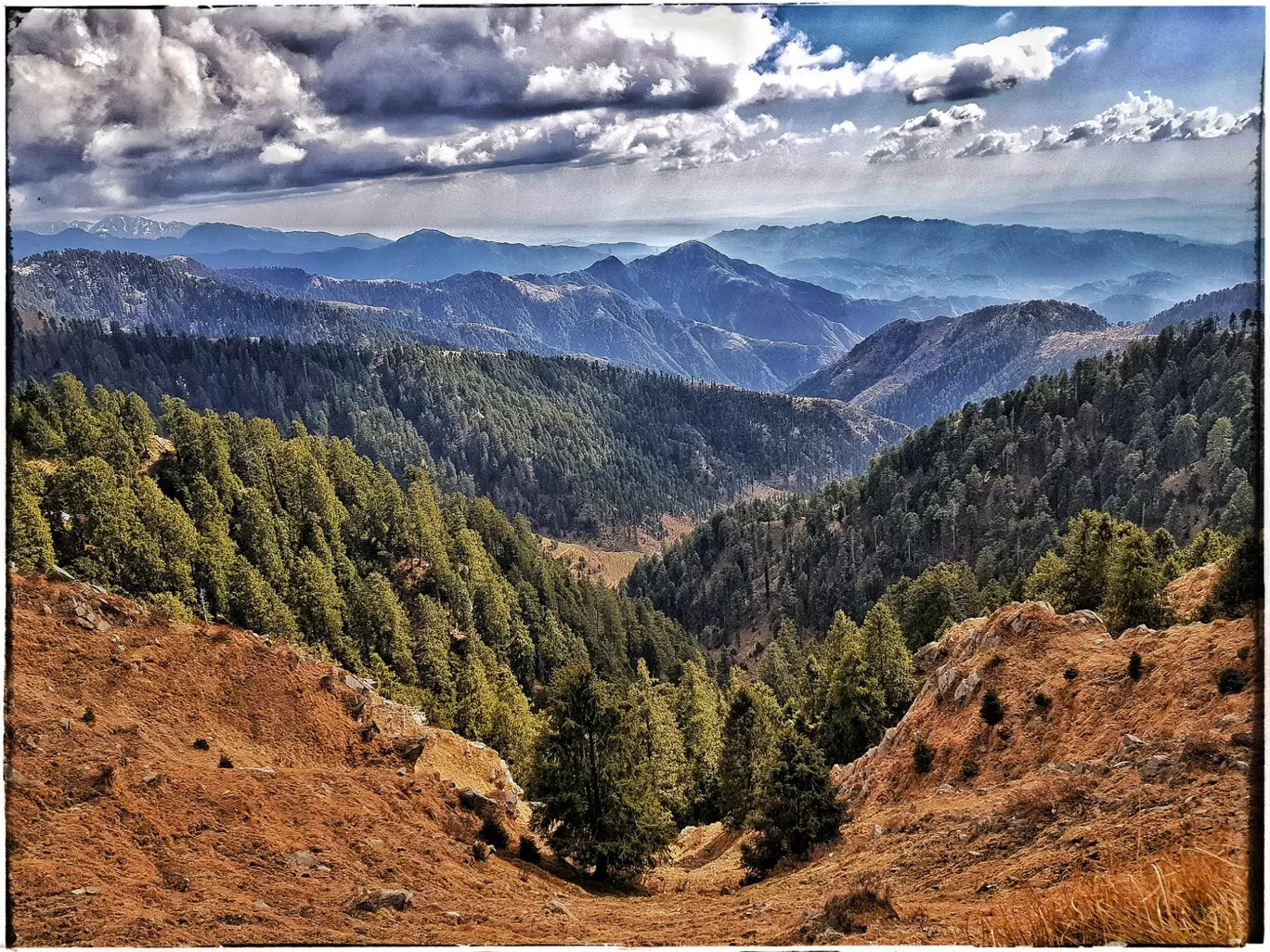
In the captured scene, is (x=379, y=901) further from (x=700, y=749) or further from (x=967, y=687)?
(x=700, y=749)

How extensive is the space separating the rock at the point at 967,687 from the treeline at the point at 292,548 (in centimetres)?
1697

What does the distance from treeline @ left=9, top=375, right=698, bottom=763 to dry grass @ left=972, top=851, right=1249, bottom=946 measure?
26.7 meters

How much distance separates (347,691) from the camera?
79.1 ft

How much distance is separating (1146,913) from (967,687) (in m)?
17.9

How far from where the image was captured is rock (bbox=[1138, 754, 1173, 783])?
1338 centimetres

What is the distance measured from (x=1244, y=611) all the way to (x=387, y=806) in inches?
793

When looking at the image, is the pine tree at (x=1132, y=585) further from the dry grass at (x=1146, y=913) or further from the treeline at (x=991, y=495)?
the treeline at (x=991, y=495)

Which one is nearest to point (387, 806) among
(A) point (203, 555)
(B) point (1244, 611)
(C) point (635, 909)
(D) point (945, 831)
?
(C) point (635, 909)

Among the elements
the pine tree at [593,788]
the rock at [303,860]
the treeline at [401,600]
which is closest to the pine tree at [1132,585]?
the treeline at [401,600]

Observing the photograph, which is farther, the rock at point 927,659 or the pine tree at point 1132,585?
the rock at point 927,659

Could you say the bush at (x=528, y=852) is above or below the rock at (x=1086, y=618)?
below

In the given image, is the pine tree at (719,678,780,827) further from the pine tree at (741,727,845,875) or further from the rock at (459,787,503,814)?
the rock at (459,787,503,814)

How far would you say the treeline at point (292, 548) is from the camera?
36.2m

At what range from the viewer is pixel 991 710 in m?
21.7
